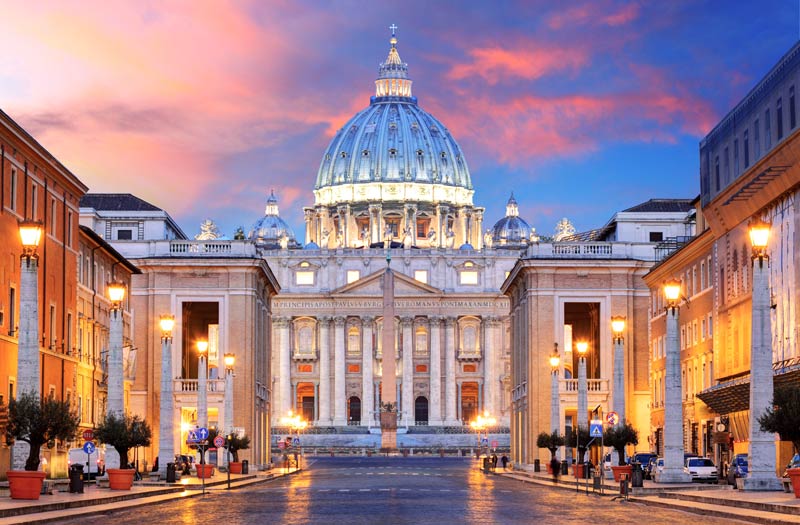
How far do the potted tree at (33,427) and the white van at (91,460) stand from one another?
2036 cm

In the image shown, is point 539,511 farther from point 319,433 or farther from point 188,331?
point 319,433

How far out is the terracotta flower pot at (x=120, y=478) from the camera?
5403 centimetres

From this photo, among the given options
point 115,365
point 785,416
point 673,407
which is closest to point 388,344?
point 673,407

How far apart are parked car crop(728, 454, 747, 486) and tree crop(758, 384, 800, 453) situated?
13.3 meters

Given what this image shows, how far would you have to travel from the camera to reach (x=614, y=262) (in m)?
105

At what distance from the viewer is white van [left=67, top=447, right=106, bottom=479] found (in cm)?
6531

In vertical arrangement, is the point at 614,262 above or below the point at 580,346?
above

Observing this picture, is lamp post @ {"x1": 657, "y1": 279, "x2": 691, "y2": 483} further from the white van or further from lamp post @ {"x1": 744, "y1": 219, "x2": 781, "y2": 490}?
the white van

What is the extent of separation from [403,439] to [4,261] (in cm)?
12286

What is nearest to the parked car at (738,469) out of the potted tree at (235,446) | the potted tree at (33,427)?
the potted tree at (33,427)

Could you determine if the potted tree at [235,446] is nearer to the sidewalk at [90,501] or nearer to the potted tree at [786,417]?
the sidewalk at [90,501]

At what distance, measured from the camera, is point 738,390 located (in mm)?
Result: 69750

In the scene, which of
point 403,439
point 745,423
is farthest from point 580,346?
point 403,439

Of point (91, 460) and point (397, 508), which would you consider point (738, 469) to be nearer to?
point (397, 508)
